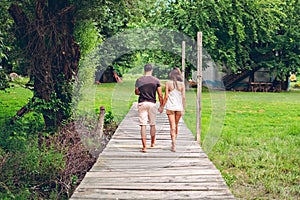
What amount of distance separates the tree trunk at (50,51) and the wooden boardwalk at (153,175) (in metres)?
2.24

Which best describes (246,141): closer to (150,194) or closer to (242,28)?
(150,194)

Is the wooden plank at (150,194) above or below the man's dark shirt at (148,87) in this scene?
below

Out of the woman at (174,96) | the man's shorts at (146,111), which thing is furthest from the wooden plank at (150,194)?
the woman at (174,96)

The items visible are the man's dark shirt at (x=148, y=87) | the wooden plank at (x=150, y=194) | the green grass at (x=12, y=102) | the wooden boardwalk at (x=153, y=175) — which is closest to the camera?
the wooden plank at (x=150, y=194)

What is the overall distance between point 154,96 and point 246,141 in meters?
4.04

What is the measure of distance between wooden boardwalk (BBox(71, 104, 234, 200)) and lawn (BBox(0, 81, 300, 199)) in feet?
3.03

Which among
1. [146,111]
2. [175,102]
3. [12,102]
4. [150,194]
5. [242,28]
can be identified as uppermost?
[242,28]

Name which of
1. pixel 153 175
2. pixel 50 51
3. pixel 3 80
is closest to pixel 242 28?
pixel 50 51

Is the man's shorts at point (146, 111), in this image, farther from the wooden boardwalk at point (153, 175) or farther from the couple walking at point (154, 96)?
the wooden boardwalk at point (153, 175)

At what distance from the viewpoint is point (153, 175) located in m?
4.92

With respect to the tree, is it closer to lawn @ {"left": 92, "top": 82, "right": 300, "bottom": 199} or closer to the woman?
lawn @ {"left": 92, "top": 82, "right": 300, "bottom": 199}

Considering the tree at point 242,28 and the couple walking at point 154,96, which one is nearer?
the couple walking at point 154,96

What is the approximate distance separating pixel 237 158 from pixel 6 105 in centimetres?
798

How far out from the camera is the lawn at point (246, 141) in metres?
6.45
